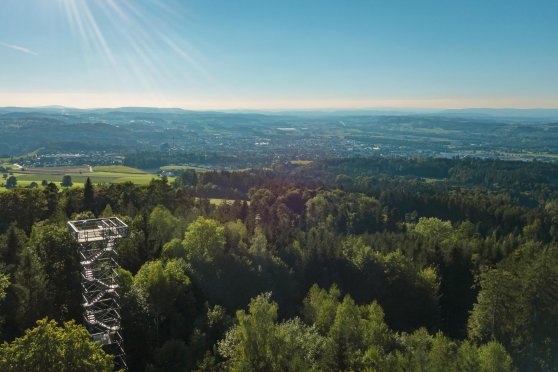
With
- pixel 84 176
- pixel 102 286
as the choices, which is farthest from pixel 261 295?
pixel 84 176

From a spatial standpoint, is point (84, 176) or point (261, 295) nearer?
point (261, 295)

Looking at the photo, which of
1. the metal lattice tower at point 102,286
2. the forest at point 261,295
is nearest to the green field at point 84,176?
the forest at point 261,295

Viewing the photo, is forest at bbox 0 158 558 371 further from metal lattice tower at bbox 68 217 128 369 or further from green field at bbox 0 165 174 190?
green field at bbox 0 165 174 190

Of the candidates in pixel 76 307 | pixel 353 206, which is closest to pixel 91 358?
pixel 76 307

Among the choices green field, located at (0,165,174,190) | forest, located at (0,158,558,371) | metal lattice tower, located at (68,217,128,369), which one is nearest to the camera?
forest, located at (0,158,558,371)

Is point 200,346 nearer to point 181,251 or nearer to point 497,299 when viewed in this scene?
point 181,251

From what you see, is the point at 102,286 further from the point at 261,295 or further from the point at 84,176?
the point at 84,176

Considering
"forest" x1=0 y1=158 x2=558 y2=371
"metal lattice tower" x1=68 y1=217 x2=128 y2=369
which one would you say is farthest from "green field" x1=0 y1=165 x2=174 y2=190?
"metal lattice tower" x1=68 y1=217 x2=128 y2=369
